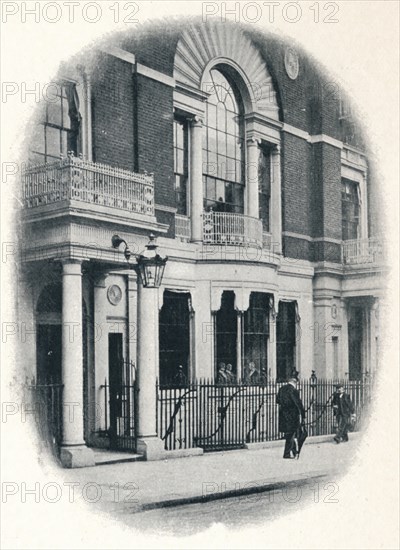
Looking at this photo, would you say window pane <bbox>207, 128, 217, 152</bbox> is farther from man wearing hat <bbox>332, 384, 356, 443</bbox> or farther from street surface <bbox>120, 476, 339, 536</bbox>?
street surface <bbox>120, 476, 339, 536</bbox>

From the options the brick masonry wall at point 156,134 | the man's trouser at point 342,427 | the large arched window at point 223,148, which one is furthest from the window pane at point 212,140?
the man's trouser at point 342,427

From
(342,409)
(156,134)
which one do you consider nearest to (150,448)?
(342,409)

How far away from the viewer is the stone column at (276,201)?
1631 cm

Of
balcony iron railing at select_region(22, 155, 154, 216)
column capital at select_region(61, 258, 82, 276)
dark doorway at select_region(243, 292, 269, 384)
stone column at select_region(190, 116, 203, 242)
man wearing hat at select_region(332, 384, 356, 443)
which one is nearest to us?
balcony iron railing at select_region(22, 155, 154, 216)

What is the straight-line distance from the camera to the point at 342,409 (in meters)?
14.3

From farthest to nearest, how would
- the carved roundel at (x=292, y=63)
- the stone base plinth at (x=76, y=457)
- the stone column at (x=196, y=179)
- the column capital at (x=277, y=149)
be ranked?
the column capital at (x=277, y=149) → the stone column at (x=196, y=179) → the carved roundel at (x=292, y=63) → the stone base plinth at (x=76, y=457)

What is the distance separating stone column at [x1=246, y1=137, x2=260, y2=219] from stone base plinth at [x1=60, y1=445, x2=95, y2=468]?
21.9ft

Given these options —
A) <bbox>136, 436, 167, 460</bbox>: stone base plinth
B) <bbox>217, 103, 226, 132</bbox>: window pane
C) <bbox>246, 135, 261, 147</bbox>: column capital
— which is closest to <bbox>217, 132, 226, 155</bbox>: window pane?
<bbox>217, 103, 226, 132</bbox>: window pane

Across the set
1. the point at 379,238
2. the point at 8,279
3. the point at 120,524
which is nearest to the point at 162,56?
the point at 379,238

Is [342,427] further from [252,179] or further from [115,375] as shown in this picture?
[252,179]

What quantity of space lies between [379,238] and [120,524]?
7376 millimetres

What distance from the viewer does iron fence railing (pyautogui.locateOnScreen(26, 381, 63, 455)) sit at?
29.0 ft

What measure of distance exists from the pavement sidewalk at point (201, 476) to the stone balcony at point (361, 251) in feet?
11.2

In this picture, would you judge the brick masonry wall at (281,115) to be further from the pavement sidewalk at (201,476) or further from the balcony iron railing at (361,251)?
the pavement sidewalk at (201,476)
